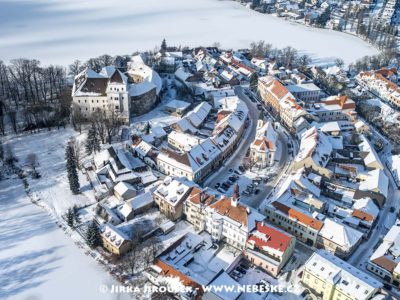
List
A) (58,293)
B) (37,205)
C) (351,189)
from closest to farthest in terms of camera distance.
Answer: (58,293)
(37,205)
(351,189)

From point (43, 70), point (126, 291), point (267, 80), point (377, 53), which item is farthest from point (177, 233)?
point (377, 53)

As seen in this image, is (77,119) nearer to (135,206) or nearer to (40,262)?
(135,206)

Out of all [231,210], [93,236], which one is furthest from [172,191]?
[93,236]

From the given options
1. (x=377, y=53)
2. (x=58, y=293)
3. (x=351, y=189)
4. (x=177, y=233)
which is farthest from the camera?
(x=377, y=53)

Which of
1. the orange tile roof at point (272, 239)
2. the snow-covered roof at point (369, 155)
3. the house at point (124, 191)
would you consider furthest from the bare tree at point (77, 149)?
the snow-covered roof at point (369, 155)

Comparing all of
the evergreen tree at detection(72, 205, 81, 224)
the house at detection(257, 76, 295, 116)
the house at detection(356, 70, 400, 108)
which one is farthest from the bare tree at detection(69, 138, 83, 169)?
the house at detection(356, 70, 400, 108)

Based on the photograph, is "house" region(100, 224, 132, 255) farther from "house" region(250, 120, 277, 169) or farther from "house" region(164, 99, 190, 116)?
"house" region(164, 99, 190, 116)

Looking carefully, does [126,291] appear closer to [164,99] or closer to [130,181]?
[130,181]
